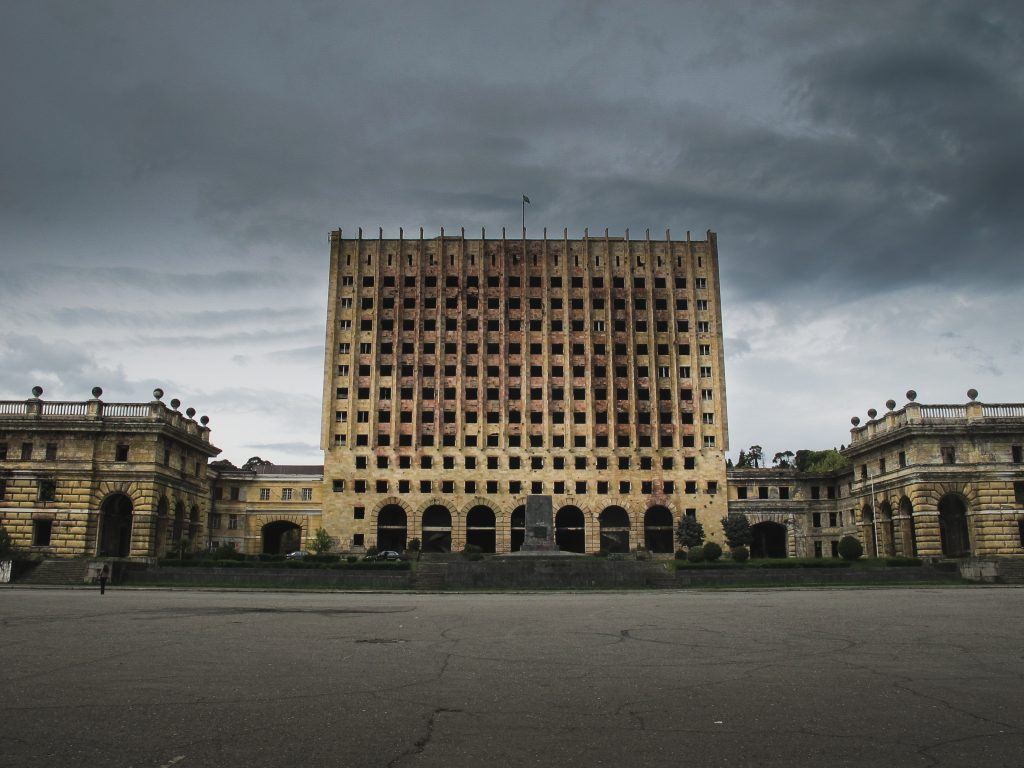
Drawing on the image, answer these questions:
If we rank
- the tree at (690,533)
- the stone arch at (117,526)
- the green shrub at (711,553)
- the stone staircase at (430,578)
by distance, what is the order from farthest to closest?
the tree at (690,533) → the stone arch at (117,526) → the green shrub at (711,553) → the stone staircase at (430,578)

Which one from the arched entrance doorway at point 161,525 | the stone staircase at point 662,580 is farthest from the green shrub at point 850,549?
the arched entrance doorway at point 161,525

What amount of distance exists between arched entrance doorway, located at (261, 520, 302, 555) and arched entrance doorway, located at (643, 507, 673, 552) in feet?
105

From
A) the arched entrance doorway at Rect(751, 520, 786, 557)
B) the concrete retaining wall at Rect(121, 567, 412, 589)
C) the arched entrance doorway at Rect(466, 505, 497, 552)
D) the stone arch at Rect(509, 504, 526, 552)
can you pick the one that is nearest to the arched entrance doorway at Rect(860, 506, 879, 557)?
the arched entrance doorway at Rect(751, 520, 786, 557)

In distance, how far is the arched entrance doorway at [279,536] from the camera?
235 ft

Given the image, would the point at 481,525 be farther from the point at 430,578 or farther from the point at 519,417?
the point at 430,578

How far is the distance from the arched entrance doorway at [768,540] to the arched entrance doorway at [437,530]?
28.5 meters

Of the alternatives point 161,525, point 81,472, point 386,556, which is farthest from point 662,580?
point 81,472

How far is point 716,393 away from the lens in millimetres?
78438

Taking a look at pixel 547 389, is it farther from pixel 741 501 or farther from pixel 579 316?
pixel 741 501

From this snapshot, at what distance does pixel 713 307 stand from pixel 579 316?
13087 mm

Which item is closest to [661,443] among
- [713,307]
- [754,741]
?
[713,307]

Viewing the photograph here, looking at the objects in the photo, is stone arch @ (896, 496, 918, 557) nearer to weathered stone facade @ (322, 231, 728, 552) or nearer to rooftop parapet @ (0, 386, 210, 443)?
weathered stone facade @ (322, 231, 728, 552)

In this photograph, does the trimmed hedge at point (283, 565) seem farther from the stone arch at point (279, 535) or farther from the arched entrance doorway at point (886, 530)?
the arched entrance doorway at point (886, 530)

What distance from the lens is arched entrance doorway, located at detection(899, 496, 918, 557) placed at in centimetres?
5725
